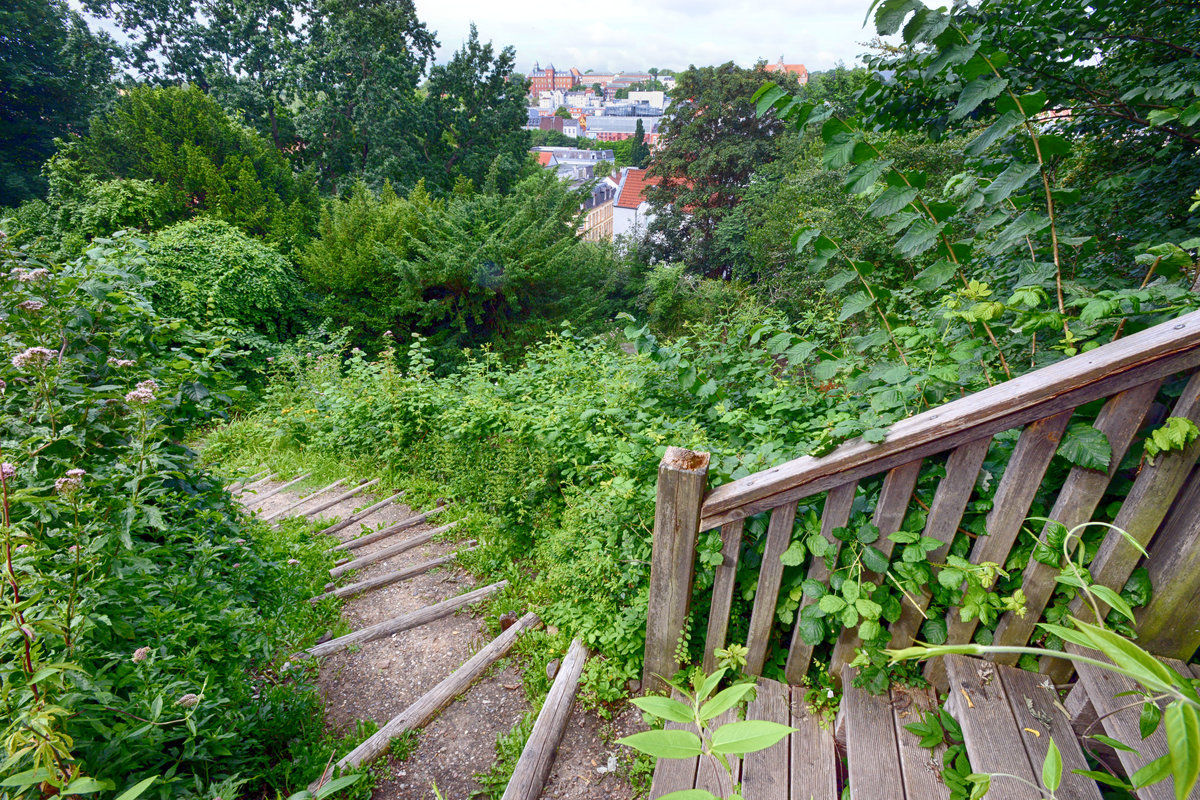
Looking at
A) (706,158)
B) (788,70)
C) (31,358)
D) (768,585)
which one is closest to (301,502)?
(31,358)

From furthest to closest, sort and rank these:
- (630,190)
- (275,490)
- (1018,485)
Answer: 1. (630,190)
2. (275,490)
3. (1018,485)

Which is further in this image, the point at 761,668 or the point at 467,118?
the point at 467,118

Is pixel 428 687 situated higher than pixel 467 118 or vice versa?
pixel 467 118

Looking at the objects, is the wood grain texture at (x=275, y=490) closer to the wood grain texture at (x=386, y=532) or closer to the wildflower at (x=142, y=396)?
the wood grain texture at (x=386, y=532)

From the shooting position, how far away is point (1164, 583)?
1292 mm

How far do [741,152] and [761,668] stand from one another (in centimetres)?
2377

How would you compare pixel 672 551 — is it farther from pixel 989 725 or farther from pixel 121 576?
pixel 121 576

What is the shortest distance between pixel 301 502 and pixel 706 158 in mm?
22199

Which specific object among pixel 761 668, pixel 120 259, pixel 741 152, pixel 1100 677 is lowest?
pixel 761 668

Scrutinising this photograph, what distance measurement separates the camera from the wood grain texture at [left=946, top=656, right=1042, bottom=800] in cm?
128

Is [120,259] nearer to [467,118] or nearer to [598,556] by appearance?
[598,556]

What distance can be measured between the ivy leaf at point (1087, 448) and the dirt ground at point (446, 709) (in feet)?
5.15

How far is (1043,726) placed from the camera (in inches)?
53.9

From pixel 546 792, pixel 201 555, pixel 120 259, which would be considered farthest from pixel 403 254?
pixel 546 792
